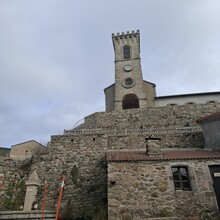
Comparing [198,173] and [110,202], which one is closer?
[110,202]

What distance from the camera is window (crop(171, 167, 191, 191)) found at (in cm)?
871

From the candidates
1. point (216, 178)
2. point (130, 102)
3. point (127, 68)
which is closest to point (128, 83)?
point (127, 68)

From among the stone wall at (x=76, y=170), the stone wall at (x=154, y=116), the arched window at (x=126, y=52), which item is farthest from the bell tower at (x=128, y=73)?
the stone wall at (x=76, y=170)

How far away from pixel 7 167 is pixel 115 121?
11017 millimetres

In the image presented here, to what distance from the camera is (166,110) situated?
2097 cm

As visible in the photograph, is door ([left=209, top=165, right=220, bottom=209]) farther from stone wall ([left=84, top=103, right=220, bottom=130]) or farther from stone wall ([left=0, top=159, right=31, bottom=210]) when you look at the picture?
stone wall ([left=84, top=103, right=220, bottom=130])

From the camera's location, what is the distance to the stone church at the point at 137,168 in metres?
8.19

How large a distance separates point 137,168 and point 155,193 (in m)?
1.26

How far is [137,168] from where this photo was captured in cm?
898

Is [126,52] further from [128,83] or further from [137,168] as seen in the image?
[137,168]

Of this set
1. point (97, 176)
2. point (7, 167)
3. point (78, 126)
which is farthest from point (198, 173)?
point (78, 126)

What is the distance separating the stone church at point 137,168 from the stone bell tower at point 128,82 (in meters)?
4.26

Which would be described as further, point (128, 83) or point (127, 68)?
point (127, 68)

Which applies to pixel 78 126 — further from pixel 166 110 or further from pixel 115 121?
pixel 166 110
